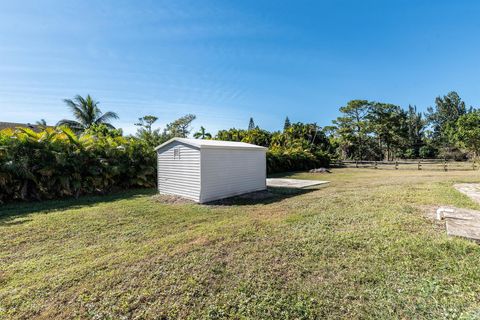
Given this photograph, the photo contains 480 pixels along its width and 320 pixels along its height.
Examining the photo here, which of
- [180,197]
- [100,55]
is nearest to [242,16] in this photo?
[100,55]

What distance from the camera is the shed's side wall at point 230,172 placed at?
686 centimetres

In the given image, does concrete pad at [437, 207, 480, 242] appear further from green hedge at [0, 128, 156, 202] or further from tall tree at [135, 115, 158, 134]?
tall tree at [135, 115, 158, 134]

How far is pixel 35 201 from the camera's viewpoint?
7.00 meters

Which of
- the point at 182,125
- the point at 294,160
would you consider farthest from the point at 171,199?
the point at 182,125

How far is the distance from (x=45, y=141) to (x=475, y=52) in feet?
65.3

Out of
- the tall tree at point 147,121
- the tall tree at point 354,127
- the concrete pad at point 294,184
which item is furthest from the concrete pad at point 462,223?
the tall tree at point 354,127

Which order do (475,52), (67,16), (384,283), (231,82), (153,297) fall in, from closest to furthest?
(153,297)
(384,283)
(67,16)
(475,52)
(231,82)

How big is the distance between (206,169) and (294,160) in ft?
42.7

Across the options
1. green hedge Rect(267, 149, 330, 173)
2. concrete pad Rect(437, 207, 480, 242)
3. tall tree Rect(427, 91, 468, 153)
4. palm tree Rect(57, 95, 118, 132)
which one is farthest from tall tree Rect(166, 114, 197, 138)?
tall tree Rect(427, 91, 468, 153)

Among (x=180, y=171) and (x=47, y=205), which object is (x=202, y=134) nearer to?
(x=180, y=171)

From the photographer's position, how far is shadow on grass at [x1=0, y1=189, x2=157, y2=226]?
5.43 m

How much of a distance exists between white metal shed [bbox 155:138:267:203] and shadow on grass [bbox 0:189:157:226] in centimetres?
164

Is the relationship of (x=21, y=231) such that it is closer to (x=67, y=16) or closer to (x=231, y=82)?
(x=67, y=16)

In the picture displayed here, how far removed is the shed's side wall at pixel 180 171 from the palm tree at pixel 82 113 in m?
13.3
